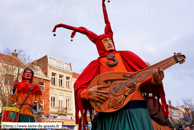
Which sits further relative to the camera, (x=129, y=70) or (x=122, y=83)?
(x=129, y=70)

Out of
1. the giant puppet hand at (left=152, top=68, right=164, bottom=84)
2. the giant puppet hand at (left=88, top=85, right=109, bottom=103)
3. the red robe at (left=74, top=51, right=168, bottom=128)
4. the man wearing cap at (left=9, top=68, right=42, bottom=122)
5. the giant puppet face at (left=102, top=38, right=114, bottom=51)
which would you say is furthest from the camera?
the man wearing cap at (left=9, top=68, right=42, bottom=122)

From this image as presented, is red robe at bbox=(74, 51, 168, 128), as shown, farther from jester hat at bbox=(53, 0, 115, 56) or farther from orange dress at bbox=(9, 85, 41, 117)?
orange dress at bbox=(9, 85, 41, 117)

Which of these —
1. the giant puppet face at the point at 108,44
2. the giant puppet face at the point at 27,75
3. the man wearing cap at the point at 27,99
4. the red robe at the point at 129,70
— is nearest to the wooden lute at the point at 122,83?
the red robe at the point at 129,70

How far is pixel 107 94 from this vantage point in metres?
2.79

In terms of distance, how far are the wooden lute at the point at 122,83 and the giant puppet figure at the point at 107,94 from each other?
88 mm

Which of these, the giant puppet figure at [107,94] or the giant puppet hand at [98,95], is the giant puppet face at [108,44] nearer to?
the giant puppet figure at [107,94]

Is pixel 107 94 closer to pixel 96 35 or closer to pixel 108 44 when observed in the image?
pixel 108 44

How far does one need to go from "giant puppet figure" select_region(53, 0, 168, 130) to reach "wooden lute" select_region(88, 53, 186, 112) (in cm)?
9

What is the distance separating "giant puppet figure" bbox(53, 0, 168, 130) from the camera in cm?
273

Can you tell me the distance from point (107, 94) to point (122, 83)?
275 millimetres

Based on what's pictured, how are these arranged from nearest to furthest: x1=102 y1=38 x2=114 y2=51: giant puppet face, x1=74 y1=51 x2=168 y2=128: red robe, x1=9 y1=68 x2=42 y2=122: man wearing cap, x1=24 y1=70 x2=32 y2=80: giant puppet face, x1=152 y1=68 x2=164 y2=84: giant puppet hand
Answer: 1. x1=152 y1=68 x2=164 y2=84: giant puppet hand
2. x1=74 y1=51 x2=168 y2=128: red robe
3. x1=102 y1=38 x2=114 y2=51: giant puppet face
4. x1=9 y1=68 x2=42 y2=122: man wearing cap
5. x1=24 y1=70 x2=32 y2=80: giant puppet face

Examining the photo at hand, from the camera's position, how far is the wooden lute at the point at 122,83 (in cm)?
272

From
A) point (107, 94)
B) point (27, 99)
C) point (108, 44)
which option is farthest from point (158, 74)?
point (27, 99)

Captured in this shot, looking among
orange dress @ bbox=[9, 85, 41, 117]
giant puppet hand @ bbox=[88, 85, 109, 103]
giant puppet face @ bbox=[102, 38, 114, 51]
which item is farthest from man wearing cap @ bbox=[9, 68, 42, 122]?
giant puppet face @ bbox=[102, 38, 114, 51]
